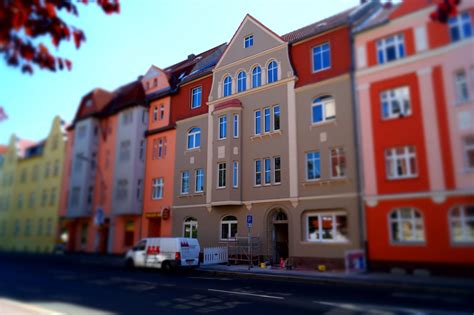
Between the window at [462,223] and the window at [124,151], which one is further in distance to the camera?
the window at [124,151]

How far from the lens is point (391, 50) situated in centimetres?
1293

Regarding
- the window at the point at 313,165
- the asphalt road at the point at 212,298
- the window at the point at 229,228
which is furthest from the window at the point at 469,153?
the window at the point at 229,228

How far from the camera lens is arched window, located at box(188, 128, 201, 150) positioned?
23609 millimetres

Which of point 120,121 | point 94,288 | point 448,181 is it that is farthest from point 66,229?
point 448,181

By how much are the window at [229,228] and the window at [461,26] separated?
46.7ft

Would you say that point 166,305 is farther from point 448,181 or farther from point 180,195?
point 180,195

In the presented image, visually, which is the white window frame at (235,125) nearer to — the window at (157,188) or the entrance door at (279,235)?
the entrance door at (279,235)

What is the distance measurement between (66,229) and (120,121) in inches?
468

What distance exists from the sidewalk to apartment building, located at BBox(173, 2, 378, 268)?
1030mm

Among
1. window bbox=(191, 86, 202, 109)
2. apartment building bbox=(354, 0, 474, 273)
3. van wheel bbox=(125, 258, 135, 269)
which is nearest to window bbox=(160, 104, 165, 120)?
window bbox=(191, 86, 202, 109)

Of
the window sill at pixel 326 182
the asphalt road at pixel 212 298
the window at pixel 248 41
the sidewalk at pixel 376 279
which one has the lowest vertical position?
the asphalt road at pixel 212 298

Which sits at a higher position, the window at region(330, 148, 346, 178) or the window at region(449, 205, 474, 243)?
the window at region(330, 148, 346, 178)

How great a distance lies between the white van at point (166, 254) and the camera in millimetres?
17766

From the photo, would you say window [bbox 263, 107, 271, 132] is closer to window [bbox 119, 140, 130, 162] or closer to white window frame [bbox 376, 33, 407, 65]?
white window frame [bbox 376, 33, 407, 65]
